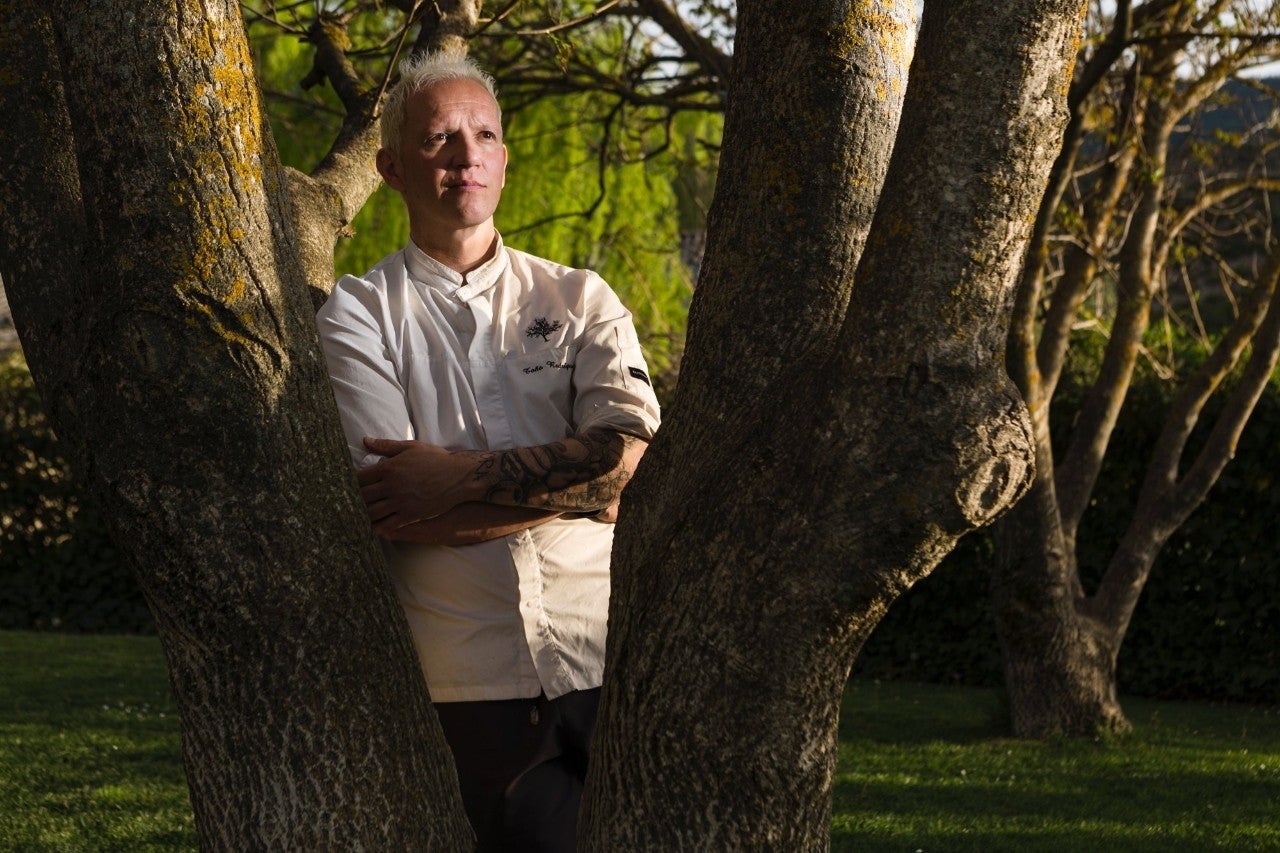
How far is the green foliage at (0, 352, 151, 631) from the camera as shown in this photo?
11703 mm

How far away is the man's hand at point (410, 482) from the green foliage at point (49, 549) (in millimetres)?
9909

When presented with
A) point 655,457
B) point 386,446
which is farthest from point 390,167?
point 655,457

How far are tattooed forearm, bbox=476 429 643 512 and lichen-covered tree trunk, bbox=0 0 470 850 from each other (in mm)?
419

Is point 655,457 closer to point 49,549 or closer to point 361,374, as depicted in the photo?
point 361,374

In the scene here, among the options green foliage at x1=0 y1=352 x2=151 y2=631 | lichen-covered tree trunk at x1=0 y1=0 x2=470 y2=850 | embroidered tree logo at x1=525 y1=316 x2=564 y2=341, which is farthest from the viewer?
green foliage at x1=0 y1=352 x2=151 y2=631

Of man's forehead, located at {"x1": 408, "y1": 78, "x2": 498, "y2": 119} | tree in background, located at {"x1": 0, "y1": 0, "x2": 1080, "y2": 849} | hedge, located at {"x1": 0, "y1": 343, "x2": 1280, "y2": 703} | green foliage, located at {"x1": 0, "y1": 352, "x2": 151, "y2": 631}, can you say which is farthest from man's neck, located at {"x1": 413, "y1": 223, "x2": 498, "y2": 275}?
green foliage, located at {"x1": 0, "y1": 352, "x2": 151, "y2": 631}

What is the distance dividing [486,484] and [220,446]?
60 centimetres

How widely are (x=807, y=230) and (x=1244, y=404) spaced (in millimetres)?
5957

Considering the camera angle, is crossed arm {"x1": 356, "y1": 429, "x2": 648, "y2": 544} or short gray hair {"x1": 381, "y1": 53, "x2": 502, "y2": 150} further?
short gray hair {"x1": 381, "y1": 53, "x2": 502, "y2": 150}

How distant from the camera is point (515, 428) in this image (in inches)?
107

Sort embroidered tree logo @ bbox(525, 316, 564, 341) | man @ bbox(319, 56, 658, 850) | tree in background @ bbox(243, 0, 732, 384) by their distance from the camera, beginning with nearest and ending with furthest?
man @ bbox(319, 56, 658, 850) → embroidered tree logo @ bbox(525, 316, 564, 341) → tree in background @ bbox(243, 0, 732, 384)

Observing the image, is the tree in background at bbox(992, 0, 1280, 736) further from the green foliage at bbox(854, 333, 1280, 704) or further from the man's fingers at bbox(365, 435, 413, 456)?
the man's fingers at bbox(365, 435, 413, 456)

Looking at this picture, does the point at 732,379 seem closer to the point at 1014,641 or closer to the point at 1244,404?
the point at 1014,641

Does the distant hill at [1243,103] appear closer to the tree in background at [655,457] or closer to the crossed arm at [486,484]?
the crossed arm at [486,484]
